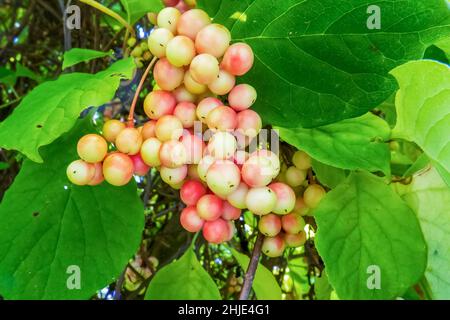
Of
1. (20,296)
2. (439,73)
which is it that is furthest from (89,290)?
(439,73)

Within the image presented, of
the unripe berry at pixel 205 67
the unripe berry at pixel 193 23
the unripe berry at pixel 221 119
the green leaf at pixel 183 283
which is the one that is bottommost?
the green leaf at pixel 183 283

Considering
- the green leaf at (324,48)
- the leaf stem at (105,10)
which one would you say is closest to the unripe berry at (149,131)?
the green leaf at (324,48)

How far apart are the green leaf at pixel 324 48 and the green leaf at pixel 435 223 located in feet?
0.42

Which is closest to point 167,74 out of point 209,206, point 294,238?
point 209,206

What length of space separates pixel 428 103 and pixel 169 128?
244 millimetres

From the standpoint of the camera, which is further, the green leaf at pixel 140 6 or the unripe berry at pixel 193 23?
the green leaf at pixel 140 6

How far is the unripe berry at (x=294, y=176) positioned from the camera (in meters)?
0.60

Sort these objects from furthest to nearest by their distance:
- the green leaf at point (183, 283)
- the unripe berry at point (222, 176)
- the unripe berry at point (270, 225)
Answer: the green leaf at point (183, 283)
the unripe berry at point (270, 225)
the unripe berry at point (222, 176)

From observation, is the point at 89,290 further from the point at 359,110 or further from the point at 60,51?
the point at 60,51

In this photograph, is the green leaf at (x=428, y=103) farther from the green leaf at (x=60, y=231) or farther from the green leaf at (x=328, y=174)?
the green leaf at (x=60, y=231)

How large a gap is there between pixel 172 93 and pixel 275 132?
0.40 feet

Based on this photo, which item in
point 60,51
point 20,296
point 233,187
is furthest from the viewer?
point 60,51

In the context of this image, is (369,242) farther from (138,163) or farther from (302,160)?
(138,163)
